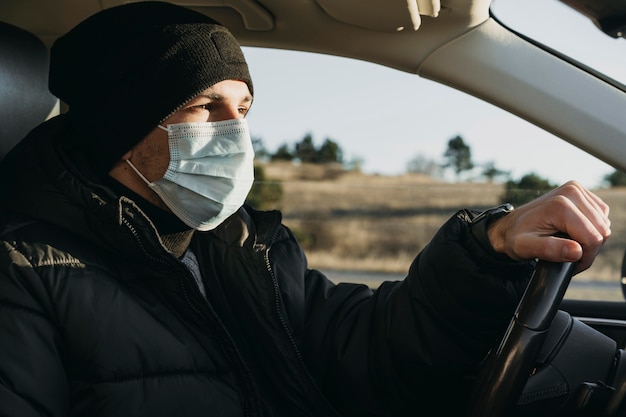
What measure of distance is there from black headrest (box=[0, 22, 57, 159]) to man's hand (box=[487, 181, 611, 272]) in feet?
4.02

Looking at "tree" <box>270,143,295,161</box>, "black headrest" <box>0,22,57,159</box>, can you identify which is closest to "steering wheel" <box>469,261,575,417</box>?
"black headrest" <box>0,22,57,159</box>

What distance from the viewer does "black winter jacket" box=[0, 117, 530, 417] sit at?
5.34 feet

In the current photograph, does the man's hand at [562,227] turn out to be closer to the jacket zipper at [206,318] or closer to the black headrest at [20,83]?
the jacket zipper at [206,318]

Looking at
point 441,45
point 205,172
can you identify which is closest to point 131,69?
point 205,172

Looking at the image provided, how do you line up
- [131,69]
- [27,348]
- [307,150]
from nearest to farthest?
[27,348] < [131,69] < [307,150]

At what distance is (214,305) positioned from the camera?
2.00 m

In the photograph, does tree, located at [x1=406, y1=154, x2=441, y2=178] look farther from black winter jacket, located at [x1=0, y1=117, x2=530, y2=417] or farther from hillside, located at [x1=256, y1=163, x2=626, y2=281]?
black winter jacket, located at [x1=0, y1=117, x2=530, y2=417]

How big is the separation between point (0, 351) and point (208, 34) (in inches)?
34.1

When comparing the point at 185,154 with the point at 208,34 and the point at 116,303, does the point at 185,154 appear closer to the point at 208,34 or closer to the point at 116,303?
the point at 208,34

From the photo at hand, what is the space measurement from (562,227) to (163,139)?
960mm

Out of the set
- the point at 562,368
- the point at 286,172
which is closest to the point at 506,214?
the point at 562,368

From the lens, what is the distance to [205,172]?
1.99m

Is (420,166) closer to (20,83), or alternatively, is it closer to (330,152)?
(330,152)

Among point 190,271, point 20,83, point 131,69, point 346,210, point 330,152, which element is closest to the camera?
point 190,271
